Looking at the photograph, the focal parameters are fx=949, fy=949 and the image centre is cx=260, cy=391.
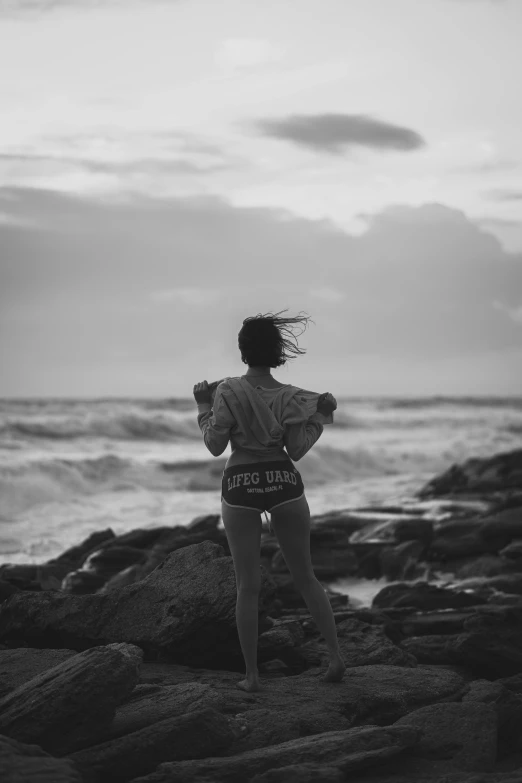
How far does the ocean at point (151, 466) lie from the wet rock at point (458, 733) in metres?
10.1

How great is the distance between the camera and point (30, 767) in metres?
4.07

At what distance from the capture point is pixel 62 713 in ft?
15.7

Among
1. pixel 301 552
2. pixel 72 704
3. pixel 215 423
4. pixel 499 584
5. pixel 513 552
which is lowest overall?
pixel 499 584

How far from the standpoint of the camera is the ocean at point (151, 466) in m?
19.3

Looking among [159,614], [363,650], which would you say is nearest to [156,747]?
[159,614]

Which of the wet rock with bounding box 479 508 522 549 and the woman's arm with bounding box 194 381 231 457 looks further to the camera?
the wet rock with bounding box 479 508 522 549

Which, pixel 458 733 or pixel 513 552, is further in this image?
pixel 513 552

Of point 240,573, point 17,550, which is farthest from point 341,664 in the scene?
point 17,550

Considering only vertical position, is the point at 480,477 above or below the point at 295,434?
below

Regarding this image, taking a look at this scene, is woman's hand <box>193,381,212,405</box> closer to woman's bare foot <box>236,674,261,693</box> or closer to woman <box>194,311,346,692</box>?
woman <box>194,311,346,692</box>

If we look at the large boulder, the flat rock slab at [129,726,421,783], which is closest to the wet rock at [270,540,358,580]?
the large boulder

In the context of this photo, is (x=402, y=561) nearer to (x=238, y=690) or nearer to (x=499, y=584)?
(x=499, y=584)

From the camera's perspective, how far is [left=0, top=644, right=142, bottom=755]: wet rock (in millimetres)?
4766

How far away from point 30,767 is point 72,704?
0.73 metres
